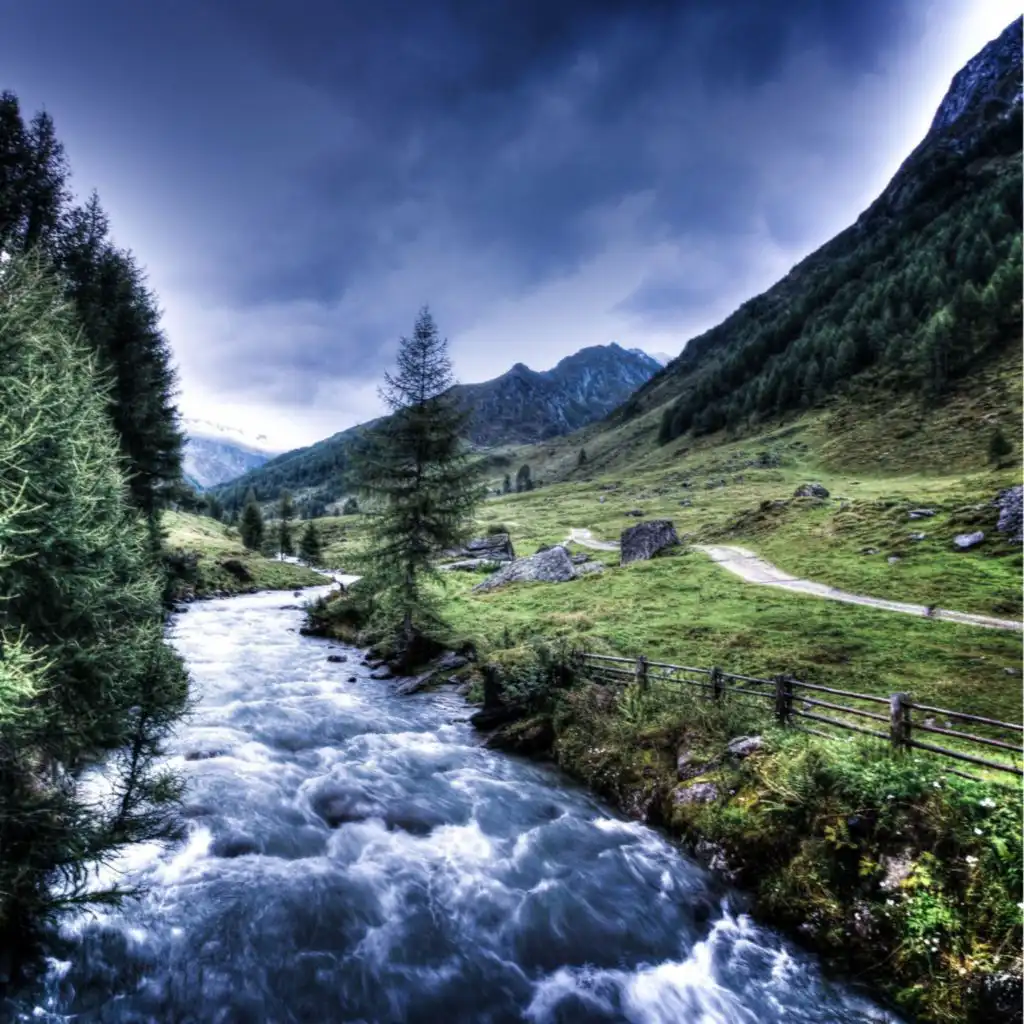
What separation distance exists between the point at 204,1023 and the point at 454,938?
409 cm

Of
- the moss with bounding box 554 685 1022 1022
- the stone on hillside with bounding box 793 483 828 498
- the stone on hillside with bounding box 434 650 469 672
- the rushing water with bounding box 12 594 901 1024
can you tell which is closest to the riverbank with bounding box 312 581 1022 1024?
the moss with bounding box 554 685 1022 1022

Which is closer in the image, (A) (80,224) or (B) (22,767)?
(B) (22,767)

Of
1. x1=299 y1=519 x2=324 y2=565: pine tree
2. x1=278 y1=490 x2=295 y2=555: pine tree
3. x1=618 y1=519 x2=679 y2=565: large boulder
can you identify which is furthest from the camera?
x1=278 y1=490 x2=295 y2=555: pine tree

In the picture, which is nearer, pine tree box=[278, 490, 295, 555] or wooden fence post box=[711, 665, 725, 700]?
wooden fence post box=[711, 665, 725, 700]

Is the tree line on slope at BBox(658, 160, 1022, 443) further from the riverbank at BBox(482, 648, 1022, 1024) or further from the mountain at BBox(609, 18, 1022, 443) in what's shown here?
the riverbank at BBox(482, 648, 1022, 1024)

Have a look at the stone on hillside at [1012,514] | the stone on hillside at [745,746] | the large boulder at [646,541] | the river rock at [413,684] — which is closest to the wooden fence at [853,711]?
the stone on hillside at [745,746]

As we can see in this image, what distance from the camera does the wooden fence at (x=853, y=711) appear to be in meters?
9.91

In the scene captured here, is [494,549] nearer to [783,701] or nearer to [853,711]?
[783,701]

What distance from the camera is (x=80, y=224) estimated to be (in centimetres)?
2834

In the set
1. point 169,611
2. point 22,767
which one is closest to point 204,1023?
point 22,767

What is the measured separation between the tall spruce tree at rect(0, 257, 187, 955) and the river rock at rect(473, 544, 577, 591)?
32868 millimetres

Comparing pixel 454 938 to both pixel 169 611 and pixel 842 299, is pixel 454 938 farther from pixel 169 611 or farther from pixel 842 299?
pixel 842 299

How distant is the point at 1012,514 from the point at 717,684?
25984mm

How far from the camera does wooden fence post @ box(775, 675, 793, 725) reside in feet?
45.4
